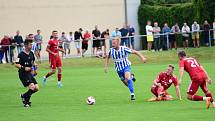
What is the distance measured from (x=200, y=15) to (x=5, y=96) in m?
26.8

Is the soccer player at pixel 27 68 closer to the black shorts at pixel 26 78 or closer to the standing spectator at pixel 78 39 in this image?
the black shorts at pixel 26 78

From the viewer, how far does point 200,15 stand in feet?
162

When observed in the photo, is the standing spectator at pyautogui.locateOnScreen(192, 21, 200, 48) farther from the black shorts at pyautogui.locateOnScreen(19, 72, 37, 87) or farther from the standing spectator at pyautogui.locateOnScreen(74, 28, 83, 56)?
the black shorts at pyautogui.locateOnScreen(19, 72, 37, 87)

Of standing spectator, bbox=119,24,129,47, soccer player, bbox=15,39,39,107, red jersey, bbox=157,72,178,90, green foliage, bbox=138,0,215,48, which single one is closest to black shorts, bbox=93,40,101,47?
standing spectator, bbox=119,24,129,47

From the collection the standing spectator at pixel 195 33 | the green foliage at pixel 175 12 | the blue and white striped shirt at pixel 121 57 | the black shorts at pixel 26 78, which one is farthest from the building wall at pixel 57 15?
the black shorts at pixel 26 78

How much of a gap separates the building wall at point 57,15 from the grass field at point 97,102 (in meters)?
14.8

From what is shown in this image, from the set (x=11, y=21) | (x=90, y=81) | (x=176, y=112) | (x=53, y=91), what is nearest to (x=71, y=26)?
(x=11, y=21)

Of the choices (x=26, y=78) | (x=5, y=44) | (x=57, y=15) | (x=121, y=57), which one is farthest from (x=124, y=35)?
(x=26, y=78)

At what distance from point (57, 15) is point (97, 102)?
3362cm

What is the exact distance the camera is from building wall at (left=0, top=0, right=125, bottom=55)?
5284 centimetres

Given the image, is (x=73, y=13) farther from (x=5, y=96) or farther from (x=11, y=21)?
(x=5, y=96)

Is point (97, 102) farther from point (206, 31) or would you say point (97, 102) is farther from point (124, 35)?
point (124, 35)

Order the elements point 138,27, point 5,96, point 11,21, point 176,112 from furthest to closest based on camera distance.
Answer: point 138,27 < point 11,21 < point 5,96 < point 176,112

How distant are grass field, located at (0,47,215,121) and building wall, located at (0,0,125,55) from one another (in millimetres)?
14761
